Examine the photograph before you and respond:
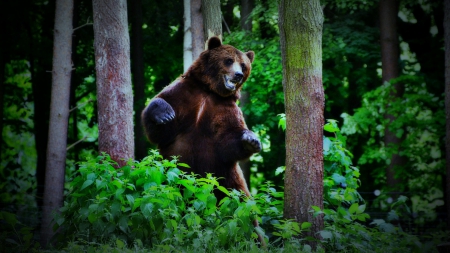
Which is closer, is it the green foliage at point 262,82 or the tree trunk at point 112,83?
the tree trunk at point 112,83

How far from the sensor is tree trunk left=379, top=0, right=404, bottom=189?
1323cm

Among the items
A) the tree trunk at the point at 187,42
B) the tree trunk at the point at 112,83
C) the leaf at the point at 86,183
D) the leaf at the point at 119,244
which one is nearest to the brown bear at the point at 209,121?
the tree trunk at the point at 112,83

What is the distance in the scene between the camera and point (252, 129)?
13539 millimetres

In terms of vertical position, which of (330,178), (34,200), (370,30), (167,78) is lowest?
(34,200)

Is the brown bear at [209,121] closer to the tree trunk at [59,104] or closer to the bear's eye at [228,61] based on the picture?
the bear's eye at [228,61]

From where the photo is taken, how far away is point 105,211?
5.67 meters

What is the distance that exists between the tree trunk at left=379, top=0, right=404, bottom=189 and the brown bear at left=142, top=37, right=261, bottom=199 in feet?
22.8

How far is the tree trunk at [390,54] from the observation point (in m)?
13.2

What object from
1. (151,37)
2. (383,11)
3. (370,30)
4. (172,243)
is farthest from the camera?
(151,37)

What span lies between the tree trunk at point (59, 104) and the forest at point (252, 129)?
25mm

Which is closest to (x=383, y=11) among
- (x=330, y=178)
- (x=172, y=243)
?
(x=330, y=178)

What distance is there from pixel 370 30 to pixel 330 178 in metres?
8.36

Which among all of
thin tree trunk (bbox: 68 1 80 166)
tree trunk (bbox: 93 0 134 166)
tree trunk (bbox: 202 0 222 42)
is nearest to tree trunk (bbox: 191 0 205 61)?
tree trunk (bbox: 202 0 222 42)

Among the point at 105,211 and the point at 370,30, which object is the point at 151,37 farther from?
the point at 105,211
